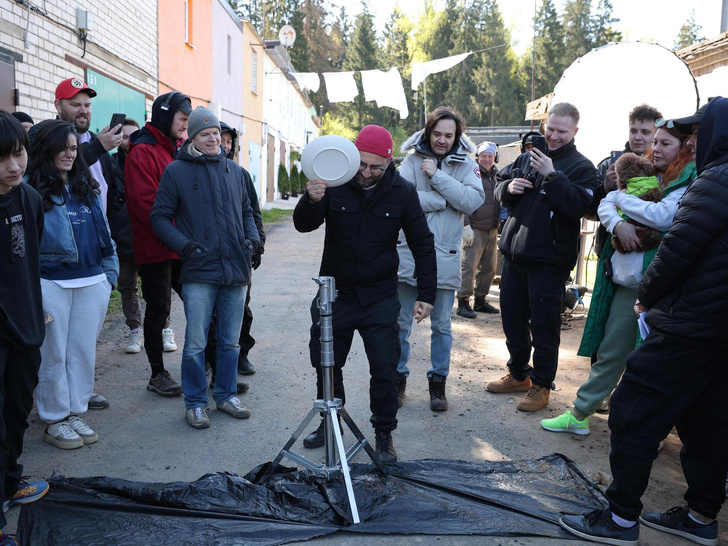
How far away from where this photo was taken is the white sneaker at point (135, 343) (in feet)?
19.5

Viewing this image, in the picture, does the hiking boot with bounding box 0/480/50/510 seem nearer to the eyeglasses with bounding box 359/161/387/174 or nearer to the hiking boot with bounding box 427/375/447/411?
the eyeglasses with bounding box 359/161/387/174

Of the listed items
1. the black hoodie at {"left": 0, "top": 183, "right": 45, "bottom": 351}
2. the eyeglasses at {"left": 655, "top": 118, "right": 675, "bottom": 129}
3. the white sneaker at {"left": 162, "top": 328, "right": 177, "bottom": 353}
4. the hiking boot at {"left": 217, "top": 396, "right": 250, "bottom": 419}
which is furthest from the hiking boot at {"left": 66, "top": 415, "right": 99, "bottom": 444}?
the eyeglasses at {"left": 655, "top": 118, "right": 675, "bottom": 129}

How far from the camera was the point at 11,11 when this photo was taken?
7246 millimetres

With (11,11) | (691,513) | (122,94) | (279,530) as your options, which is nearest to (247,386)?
(279,530)

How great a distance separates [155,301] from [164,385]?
66 cm

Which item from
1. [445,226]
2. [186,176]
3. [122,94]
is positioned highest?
[122,94]

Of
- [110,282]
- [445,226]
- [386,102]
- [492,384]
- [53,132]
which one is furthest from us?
[386,102]

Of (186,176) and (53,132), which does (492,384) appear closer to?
(186,176)

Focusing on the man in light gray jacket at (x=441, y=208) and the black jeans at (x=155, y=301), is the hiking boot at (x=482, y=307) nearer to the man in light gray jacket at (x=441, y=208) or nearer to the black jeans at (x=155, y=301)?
the man in light gray jacket at (x=441, y=208)

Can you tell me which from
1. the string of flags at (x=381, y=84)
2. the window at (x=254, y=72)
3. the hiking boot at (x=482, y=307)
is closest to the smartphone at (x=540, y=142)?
the hiking boot at (x=482, y=307)

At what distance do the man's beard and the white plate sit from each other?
1.58 feet

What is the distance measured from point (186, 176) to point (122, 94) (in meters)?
7.67

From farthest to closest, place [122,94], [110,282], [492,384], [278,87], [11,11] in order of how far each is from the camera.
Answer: [278,87]
[122,94]
[11,11]
[492,384]
[110,282]

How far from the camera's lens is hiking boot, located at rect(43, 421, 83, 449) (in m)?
3.92
